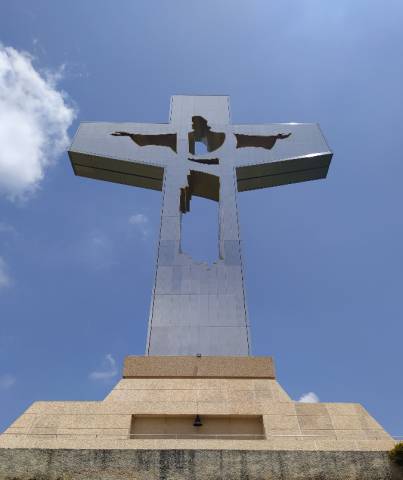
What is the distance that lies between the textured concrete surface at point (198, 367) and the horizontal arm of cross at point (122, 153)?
7.83m

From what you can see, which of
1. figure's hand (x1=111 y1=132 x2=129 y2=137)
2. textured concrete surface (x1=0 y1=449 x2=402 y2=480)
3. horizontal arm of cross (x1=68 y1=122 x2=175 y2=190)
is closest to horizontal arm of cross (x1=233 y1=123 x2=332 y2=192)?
horizontal arm of cross (x1=68 y1=122 x2=175 y2=190)

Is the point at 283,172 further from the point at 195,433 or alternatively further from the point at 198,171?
the point at 195,433

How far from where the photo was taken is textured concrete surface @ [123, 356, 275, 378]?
→ 12.6 metres

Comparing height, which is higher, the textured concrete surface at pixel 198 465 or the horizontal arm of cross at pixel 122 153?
the horizontal arm of cross at pixel 122 153

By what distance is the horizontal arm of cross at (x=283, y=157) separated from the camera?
733 inches

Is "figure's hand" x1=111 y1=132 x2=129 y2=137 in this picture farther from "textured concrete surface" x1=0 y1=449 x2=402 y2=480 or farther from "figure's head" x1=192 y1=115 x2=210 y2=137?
"textured concrete surface" x1=0 y1=449 x2=402 y2=480

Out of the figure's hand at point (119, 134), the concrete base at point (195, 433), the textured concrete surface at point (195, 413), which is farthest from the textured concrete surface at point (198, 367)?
the figure's hand at point (119, 134)

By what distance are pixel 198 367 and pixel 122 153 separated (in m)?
9.19

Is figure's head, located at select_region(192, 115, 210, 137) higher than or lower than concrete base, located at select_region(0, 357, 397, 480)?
higher

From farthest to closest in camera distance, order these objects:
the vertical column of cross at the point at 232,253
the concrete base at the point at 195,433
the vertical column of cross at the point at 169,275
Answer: the vertical column of cross at the point at 232,253 < the vertical column of cross at the point at 169,275 < the concrete base at the point at 195,433

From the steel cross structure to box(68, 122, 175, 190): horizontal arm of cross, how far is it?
0.04 meters

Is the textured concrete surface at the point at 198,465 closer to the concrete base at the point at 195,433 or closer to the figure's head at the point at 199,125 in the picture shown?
the concrete base at the point at 195,433

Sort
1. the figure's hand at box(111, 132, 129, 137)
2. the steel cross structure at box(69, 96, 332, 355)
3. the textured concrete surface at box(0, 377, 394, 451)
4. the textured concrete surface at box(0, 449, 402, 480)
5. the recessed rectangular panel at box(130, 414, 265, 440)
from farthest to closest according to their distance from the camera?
the figure's hand at box(111, 132, 129, 137), the steel cross structure at box(69, 96, 332, 355), the recessed rectangular panel at box(130, 414, 265, 440), the textured concrete surface at box(0, 377, 394, 451), the textured concrete surface at box(0, 449, 402, 480)

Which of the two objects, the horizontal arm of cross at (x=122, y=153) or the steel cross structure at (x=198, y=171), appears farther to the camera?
the horizontal arm of cross at (x=122, y=153)
